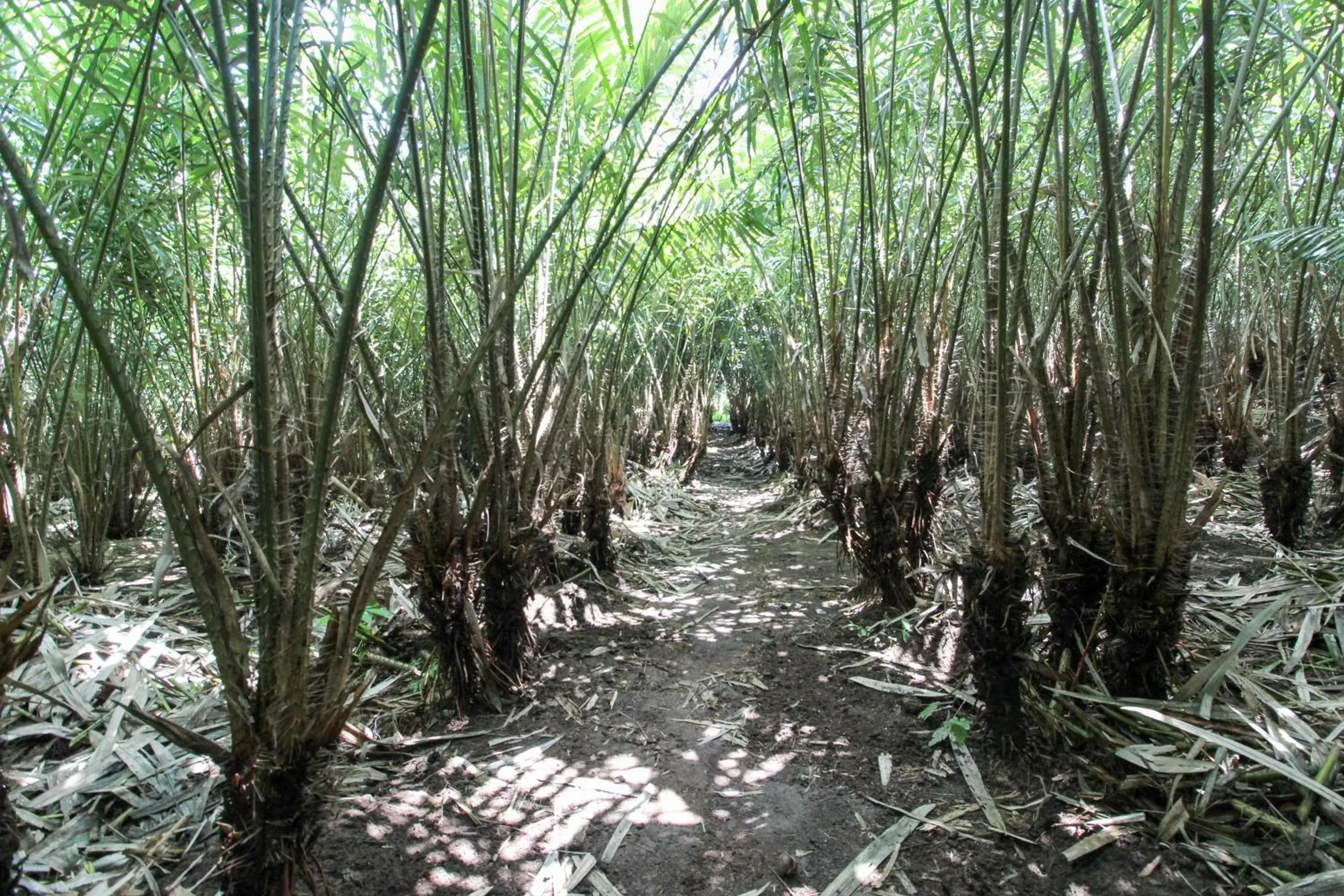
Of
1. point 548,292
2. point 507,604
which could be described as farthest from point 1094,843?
point 548,292

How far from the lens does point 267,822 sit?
1.16 meters

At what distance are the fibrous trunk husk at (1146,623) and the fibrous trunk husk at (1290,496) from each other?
1.70 metres

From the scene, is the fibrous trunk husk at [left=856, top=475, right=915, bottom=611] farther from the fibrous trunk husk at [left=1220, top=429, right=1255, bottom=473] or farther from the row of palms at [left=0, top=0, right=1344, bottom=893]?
the fibrous trunk husk at [left=1220, top=429, right=1255, bottom=473]

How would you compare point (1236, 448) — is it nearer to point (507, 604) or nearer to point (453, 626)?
point (507, 604)

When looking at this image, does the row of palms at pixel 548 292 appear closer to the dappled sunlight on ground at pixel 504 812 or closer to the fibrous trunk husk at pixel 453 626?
the fibrous trunk husk at pixel 453 626

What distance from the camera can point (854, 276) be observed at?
132 inches

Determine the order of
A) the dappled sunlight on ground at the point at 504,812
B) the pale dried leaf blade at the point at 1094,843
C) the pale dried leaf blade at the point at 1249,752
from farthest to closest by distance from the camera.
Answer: the dappled sunlight on ground at the point at 504,812 → the pale dried leaf blade at the point at 1094,843 → the pale dried leaf blade at the point at 1249,752

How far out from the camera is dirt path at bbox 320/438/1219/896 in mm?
1480

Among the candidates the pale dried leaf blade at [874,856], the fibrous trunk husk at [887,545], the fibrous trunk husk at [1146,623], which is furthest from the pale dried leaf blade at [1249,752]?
the fibrous trunk husk at [887,545]

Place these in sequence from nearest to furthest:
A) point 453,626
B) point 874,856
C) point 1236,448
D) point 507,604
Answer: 1. point 874,856
2. point 453,626
3. point 507,604
4. point 1236,448

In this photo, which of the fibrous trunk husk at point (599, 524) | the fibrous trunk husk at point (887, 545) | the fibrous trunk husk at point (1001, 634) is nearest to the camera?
the fibrous trunk husk at point (1001, 634)

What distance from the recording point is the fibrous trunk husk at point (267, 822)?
1.14 m

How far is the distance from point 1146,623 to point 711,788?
1.03 m

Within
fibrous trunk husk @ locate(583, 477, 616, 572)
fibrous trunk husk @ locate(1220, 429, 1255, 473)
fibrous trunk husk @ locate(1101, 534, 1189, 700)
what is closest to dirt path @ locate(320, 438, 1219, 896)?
fibrous trunk husk @ locate(1101, 534, 1189, 700)
